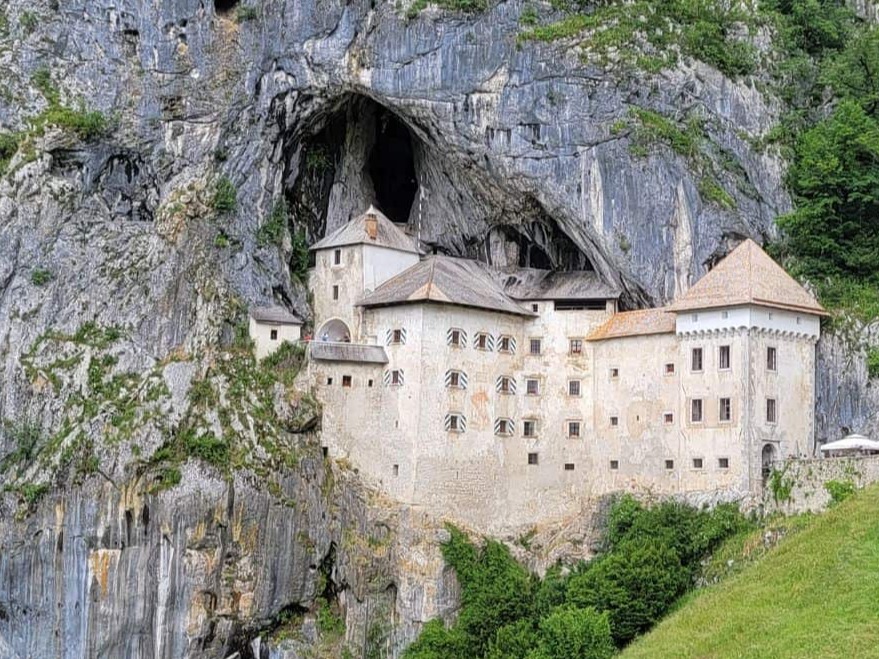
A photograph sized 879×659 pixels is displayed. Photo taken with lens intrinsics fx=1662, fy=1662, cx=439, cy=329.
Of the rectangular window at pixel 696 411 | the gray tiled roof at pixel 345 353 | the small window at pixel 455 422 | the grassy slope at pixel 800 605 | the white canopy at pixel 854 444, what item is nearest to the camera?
the grassy slope at pixel 800 605

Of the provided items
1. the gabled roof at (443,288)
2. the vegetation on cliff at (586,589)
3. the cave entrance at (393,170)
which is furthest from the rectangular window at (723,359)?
the cave entrance at (393,170)

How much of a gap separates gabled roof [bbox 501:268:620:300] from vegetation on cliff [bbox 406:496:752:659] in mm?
10935

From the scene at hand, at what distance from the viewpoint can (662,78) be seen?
86.9 metres

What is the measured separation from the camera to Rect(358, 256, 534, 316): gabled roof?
274 feet

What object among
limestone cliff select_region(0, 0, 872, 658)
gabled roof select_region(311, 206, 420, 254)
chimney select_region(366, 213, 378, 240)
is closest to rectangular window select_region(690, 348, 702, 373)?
limestone cliff select_region(0, 0, 872, 658)

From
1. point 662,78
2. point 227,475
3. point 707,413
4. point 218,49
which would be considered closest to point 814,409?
point 707,413

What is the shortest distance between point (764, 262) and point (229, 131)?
2876 centimetres

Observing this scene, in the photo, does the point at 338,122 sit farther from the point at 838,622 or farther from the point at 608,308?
the point at 838,622

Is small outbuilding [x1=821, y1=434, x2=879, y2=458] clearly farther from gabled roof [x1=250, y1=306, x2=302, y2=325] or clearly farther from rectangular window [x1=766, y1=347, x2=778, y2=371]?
gabled roof [x1=250, y1=306, x2=302, y2=325]

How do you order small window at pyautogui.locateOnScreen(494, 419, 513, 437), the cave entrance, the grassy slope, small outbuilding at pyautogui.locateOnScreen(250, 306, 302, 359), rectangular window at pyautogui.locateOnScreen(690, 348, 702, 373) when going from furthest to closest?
the cave entrance < small outbuilding at pyautogui.locateOnScreen(250, 306, 302, 359) < small window at pyautogui.locateOnScreen(494, 419, 513, 437) < rectangular window at pyautogui.locateOnScreen(690, 348, 702, 373) < the grassy slope

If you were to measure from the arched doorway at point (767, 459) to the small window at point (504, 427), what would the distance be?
13.0m

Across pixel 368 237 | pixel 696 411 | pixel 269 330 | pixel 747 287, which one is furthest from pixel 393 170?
pixel 696 411

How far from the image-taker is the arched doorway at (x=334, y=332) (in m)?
86.2

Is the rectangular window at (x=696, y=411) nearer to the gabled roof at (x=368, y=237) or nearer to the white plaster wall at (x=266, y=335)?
the gabled roof at (x=368, y=237)
